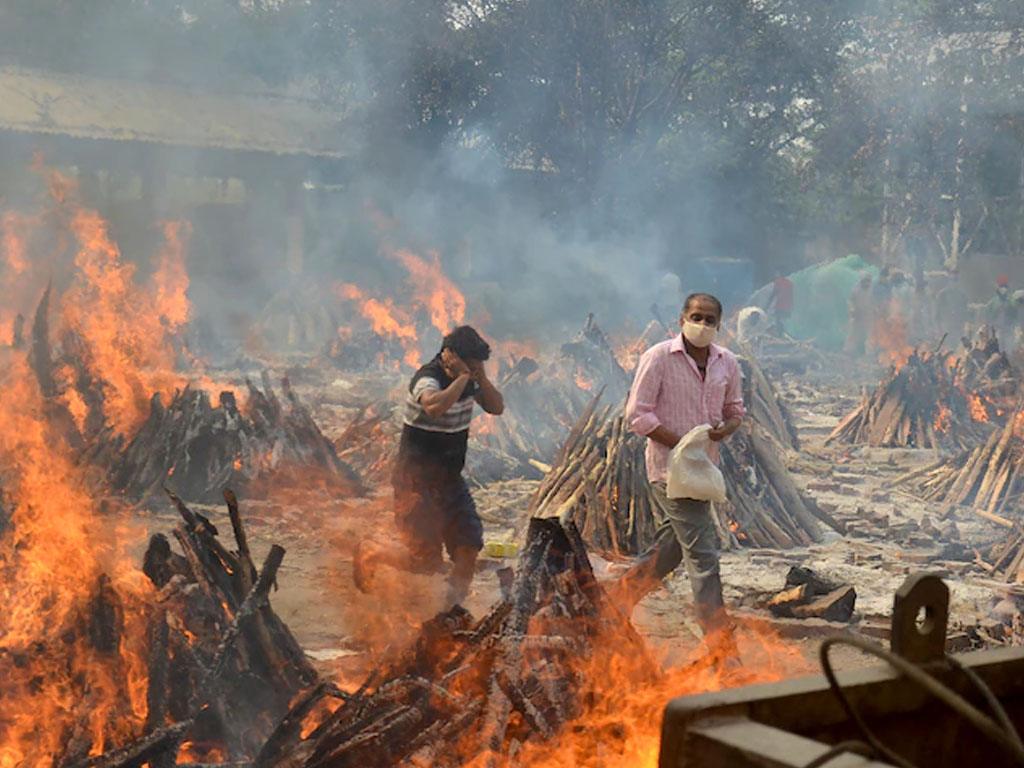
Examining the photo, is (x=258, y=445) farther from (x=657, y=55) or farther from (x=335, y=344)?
(x=657, y=55)

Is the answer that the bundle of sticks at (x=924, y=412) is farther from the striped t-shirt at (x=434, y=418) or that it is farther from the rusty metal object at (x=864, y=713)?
the rusty metal object at (x=864, y=713)

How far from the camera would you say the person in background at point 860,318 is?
28008mm

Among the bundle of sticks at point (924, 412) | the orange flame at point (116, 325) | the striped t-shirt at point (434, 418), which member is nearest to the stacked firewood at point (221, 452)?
the orange flame at point (116, 325)

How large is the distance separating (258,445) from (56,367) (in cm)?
220

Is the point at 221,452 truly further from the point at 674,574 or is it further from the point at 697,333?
the point at 697,333

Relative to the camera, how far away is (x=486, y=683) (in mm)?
4164

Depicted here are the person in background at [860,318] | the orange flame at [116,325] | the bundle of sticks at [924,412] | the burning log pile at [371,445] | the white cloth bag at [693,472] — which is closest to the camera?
the white cloth bag at [693,472]

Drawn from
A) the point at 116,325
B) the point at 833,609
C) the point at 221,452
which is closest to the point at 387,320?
the point at 116,325

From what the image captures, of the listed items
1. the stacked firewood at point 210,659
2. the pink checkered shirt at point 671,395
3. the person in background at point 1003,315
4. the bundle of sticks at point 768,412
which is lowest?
the stacked firewood at point 210,659

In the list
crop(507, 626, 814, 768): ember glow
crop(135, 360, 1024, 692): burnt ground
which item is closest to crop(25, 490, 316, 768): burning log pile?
crop(135, 360, 1024, 692): burnt ground

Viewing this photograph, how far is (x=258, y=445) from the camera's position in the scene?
1014 cm

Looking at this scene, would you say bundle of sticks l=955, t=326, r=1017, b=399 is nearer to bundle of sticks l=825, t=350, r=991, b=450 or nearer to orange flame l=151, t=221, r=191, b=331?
bundle of sticks l=825, t=350, r=991, b=450

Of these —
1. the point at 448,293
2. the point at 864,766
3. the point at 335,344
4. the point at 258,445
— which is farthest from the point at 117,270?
the point at 864,766

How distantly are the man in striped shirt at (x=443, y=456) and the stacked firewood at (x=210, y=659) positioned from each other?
1.68 m
